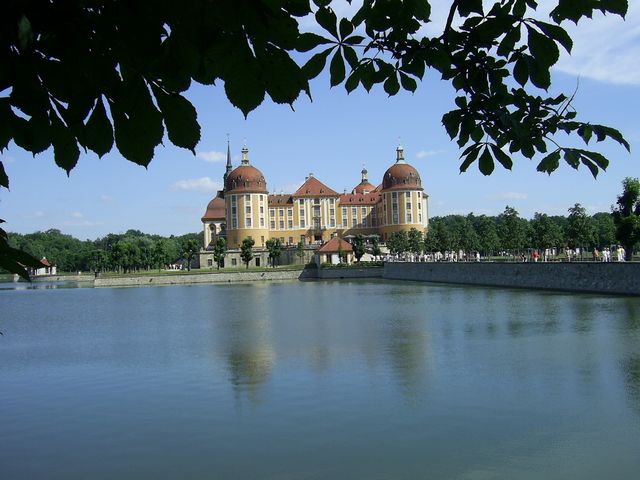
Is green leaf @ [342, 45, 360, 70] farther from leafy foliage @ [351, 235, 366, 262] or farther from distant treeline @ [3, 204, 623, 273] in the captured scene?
leafy foliage @ [351, 235, 366, 262]

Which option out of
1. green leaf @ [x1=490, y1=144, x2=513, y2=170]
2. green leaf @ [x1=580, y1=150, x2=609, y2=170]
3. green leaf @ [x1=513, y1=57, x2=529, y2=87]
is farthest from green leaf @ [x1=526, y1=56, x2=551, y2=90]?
green leaf @ [x1=490, y1=144, x2=513, y2=170]

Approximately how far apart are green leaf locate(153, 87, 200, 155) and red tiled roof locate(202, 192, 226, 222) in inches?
3505

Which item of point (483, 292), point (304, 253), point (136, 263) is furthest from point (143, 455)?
point (136, 263)

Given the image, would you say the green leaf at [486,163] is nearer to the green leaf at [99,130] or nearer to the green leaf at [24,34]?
the green leaf at [99,130]

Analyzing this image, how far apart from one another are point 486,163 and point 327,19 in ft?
3.03

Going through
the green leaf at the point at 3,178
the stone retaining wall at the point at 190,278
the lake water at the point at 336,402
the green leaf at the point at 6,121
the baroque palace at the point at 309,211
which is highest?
the baroque palace at the point at 309,211

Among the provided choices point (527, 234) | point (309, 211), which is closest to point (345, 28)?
point (527, 234)

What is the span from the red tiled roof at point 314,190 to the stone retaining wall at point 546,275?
36.0 metres

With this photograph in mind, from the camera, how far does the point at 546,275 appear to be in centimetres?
3119

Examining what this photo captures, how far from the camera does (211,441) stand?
803cm

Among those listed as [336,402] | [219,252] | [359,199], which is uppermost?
[359,199]

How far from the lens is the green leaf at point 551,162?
2582mm

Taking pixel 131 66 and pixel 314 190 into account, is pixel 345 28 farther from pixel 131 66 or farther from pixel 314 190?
pixel 314 190

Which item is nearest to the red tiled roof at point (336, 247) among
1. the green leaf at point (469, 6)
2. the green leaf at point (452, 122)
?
the green leaf at point (452, 122)
